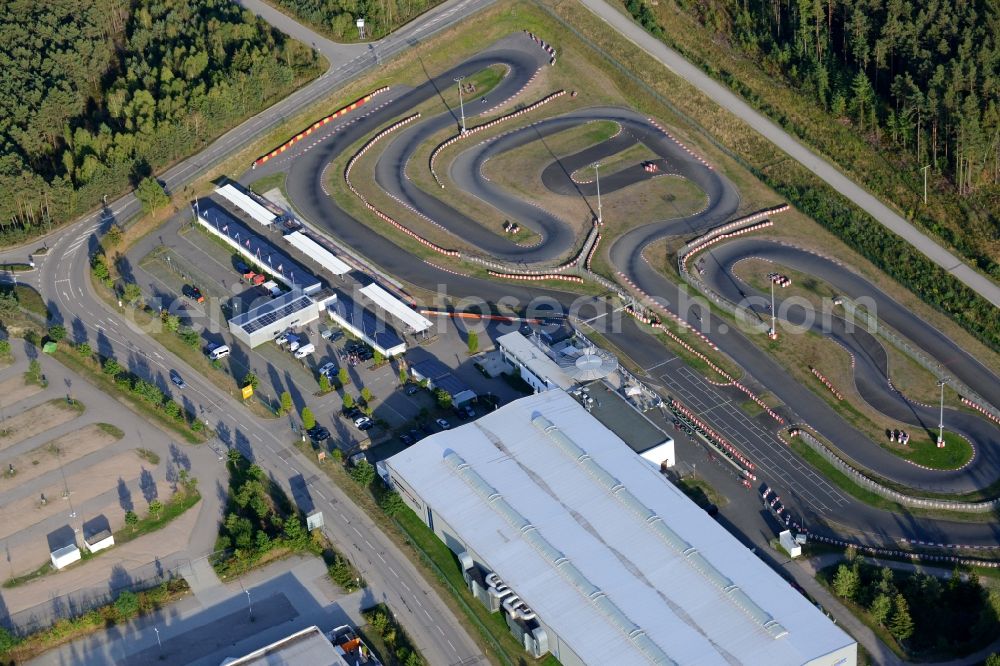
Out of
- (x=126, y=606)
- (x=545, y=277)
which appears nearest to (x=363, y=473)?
(x=126, y=606)

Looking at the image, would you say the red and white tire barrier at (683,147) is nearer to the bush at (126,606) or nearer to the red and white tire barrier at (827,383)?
the red and white tire barrier at (827,383)

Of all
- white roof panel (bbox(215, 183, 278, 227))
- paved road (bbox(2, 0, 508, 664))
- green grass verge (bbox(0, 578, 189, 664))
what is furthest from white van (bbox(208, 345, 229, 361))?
green grass verge (bbox(0, 578, 189, 664))

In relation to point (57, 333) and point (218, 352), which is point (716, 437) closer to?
point (218, 352)

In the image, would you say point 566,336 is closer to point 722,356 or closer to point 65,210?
point 722,356

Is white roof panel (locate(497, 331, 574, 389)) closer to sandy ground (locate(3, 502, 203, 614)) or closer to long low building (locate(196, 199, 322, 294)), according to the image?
long low building (locate(196, 199, 322, 294))

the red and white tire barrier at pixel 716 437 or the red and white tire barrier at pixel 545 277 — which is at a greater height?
the red and white tire barrier at pixel 545 277

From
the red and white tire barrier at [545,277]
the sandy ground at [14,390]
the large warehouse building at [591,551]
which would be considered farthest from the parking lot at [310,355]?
the sandy ground at [14,390]
